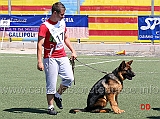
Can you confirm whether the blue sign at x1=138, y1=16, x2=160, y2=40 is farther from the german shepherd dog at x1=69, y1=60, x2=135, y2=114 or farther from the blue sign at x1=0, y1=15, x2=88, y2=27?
the german shepherd dog at x1=69, y1=60, x2=135, y2=114

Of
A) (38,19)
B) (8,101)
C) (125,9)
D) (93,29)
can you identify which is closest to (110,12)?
(125,9)

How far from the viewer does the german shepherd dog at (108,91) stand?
894cm

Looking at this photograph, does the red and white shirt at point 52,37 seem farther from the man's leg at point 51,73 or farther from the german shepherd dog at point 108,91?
the german shepherd dog at point 108,91

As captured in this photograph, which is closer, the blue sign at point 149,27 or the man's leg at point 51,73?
the man's leg at point 51,73

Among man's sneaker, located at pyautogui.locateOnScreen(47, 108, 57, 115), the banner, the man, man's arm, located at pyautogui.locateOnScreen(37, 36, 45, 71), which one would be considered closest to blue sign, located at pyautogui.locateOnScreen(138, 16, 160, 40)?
the banner

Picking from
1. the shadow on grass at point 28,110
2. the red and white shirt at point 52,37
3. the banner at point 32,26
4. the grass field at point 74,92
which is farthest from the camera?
the banner at point 32,26

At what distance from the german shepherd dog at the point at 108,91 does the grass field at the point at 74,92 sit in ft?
0.46

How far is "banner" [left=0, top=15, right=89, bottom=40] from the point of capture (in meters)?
23.4

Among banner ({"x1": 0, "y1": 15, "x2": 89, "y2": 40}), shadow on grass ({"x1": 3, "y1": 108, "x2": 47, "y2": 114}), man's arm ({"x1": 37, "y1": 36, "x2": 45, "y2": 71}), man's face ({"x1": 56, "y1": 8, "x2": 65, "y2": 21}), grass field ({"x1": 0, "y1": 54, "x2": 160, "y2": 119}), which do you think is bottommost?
shadow on grass ({"x1": 3, "y1": 108, "x2": 47, "y2": 114})

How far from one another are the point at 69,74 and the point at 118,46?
13.9 m

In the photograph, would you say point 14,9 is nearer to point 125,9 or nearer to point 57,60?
point 125,9

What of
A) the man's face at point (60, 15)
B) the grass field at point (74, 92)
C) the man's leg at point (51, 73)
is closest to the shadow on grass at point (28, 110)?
the grass field at point (74, 92)

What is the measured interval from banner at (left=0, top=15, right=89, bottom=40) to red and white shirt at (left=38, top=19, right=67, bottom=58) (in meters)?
14.3

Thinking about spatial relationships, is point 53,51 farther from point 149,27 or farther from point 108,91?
point 149,27
